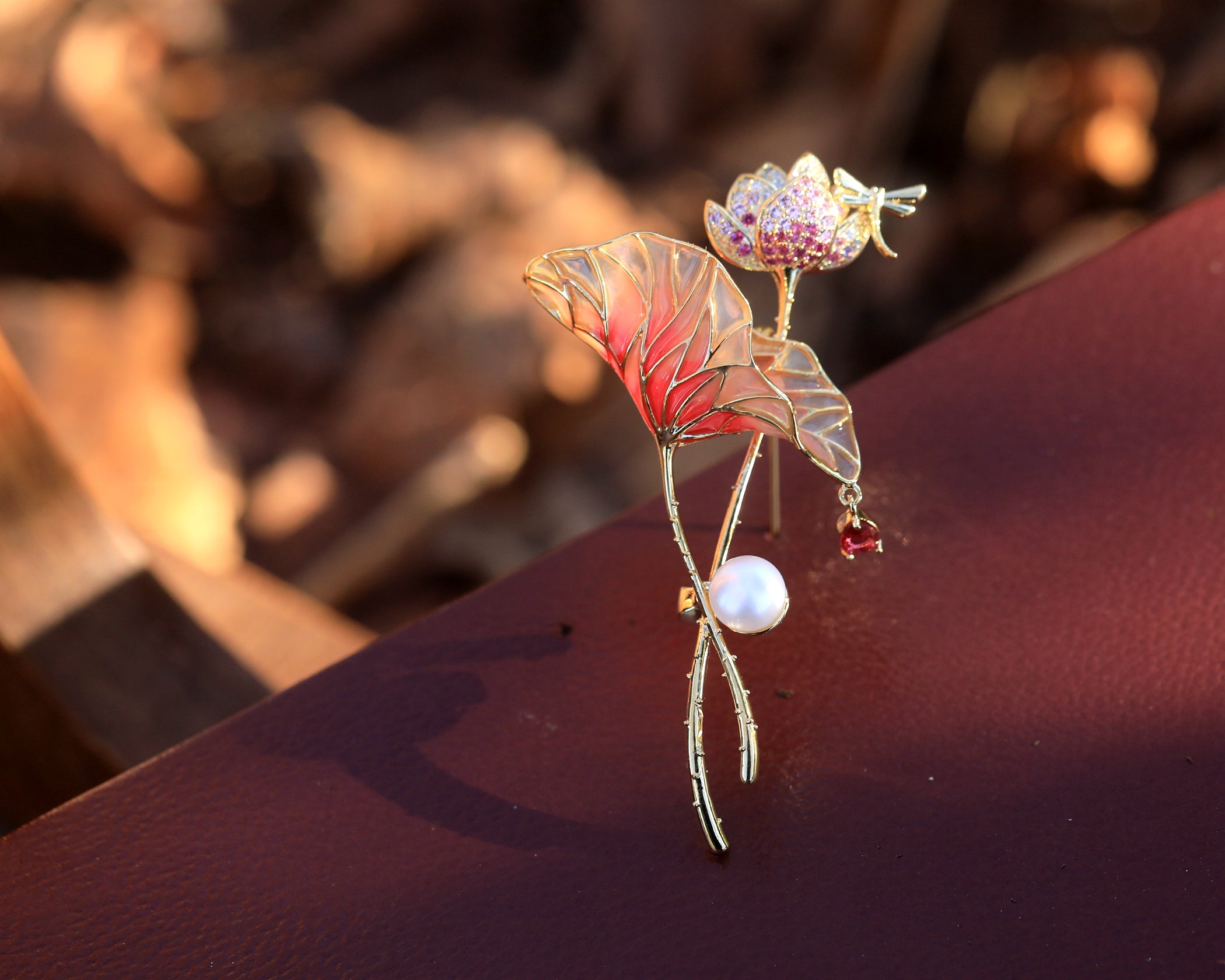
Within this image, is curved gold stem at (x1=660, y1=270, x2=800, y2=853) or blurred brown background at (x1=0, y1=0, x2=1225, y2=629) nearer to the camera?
curved gold stem at (x1=660, y1=270, x2=800, y2=853)

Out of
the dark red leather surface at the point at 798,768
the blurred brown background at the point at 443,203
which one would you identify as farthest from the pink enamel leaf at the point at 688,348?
the blurred brown background at the point at 443,203

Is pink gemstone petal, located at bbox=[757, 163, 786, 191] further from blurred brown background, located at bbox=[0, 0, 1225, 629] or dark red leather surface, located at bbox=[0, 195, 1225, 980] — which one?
blurred brown background, located at bbox=[0, 0, 1225, 629]

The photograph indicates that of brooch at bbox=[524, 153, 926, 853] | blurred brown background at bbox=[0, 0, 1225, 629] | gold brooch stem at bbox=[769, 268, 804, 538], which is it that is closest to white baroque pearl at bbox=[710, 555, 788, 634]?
brooch at bbox=[524, 153, 926, 853]

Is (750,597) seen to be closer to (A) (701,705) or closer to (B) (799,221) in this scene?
(A) (701,705)

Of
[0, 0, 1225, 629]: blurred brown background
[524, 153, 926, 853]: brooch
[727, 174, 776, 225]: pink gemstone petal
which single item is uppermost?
[0, 0, 1225, 629]: blurred brown background

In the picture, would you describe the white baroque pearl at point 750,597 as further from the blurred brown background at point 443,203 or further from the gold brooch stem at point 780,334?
the blurred brown background at point 443,203

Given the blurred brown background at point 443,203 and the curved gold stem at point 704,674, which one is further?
the blurred brown background at point 443,203
